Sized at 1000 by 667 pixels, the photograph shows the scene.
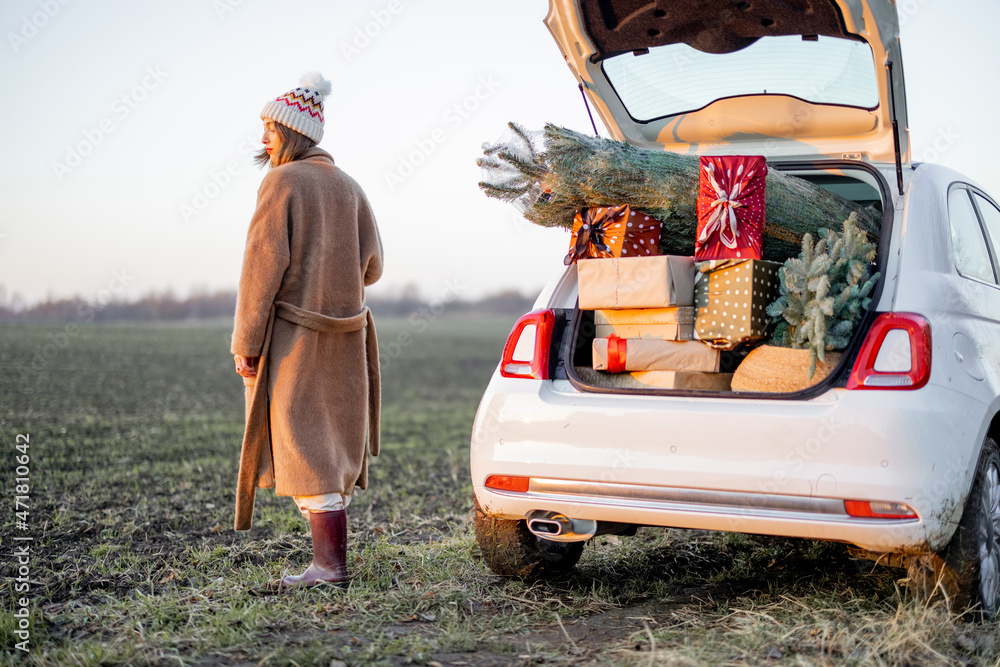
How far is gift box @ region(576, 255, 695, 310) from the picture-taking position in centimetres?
338

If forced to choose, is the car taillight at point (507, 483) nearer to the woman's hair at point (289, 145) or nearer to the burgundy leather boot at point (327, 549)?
the burgundy leather boot at point (327, 549)

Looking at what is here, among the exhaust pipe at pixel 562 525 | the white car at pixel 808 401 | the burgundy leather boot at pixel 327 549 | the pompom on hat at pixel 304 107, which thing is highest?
the pompom on hat at pixel 304 107

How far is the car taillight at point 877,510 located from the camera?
9.21ft

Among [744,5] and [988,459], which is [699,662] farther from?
[744,5]

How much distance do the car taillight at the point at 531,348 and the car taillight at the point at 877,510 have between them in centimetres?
125

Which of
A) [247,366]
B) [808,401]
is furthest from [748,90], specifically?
[247,366]

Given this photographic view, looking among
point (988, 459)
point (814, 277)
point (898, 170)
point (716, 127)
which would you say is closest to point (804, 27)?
point (716, 127)

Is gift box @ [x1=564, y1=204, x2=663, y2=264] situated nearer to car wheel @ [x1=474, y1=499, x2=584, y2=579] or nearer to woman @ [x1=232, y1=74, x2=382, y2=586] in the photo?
woman @ [x1=232, y1=74, x2=382, y2=586]

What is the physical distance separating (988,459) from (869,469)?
0.68m

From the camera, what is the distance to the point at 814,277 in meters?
3.27

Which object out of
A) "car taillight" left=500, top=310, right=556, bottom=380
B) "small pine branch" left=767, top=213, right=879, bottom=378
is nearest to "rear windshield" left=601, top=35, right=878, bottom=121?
"small pine branch" left=767, top=213, right=879, bottom=378

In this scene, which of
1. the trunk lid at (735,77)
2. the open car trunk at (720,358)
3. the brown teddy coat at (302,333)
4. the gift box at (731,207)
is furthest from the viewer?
the trunk lid at (735,77)

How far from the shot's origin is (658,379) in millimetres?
3473

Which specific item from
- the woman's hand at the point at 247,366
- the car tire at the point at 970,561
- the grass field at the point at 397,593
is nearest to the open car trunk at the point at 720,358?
the car tire at the point at 970,561
